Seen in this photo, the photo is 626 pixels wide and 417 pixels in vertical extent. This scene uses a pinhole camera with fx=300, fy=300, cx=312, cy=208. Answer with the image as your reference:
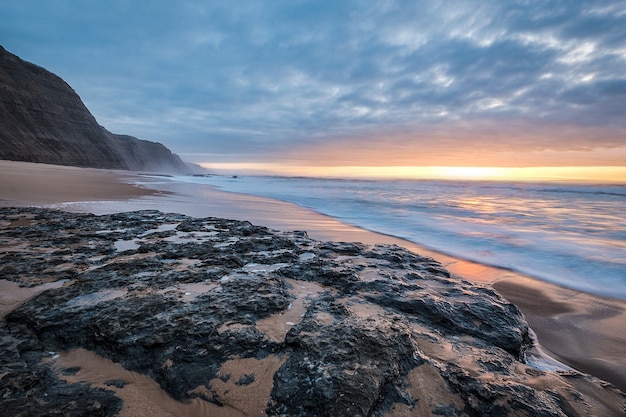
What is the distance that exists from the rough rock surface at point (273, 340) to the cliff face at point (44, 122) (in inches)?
1506

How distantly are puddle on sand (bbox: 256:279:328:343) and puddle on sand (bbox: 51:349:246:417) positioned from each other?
19.6 inches

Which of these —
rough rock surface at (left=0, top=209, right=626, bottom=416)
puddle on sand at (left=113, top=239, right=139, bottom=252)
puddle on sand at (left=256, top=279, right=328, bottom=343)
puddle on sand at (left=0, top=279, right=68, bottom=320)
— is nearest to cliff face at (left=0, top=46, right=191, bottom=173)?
puddle on sand at (left=113, top=239, right=139, bottom=252)

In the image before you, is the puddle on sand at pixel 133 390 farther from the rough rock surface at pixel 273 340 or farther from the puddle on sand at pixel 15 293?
the puddle on sand at pixel 15 293

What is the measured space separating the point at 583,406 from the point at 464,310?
86cm

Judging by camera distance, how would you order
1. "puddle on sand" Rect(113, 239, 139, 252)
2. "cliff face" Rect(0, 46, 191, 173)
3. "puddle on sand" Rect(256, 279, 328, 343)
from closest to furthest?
"puddle on sand" Rect(256, 279, 328, 343), "puddle on sand" Rect(113, 239, 139, 252), "cliff face" Rect(0, 46, 191, 173)

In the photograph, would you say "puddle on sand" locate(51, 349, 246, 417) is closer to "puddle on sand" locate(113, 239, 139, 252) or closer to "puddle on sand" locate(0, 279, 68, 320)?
"puddle on sand" locate(0, 279, 68, 320)

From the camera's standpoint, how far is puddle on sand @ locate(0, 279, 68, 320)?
6.67 ft

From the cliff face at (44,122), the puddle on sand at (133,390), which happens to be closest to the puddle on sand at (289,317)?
the puddle on sand at (133,390)

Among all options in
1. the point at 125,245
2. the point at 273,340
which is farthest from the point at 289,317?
the point at 125,245

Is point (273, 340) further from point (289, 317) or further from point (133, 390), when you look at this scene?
point (133, 390)

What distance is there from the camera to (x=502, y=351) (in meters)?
1.98

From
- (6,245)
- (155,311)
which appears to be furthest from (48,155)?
(155,311)

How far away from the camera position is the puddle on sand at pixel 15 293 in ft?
6.67

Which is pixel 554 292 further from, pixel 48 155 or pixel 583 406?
pixel 48 155
